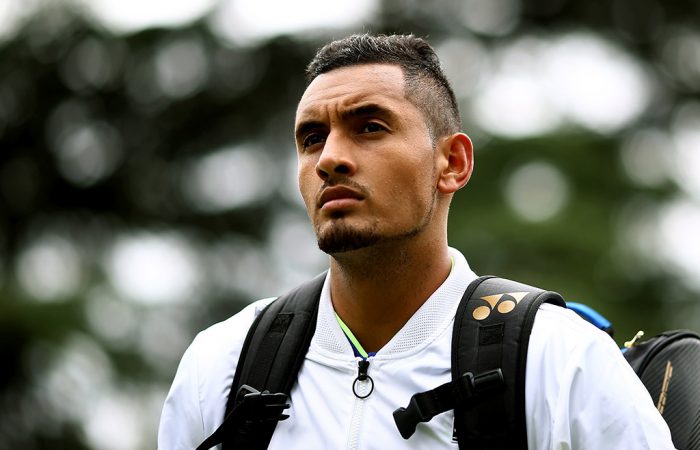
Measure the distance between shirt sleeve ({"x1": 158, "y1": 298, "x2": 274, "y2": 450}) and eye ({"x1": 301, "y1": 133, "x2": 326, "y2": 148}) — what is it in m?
0.67

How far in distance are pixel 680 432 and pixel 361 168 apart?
1511mm

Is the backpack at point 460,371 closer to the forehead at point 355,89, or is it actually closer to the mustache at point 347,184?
the mustache at point 347,184

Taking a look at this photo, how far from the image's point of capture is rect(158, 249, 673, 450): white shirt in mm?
3543

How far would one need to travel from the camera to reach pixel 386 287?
163 inches

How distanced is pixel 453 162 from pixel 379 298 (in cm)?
66

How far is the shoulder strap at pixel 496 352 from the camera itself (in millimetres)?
3543

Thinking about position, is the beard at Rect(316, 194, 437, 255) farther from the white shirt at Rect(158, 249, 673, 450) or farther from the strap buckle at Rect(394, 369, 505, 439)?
the strap buckle at Rect(394, 369, 505, 439)

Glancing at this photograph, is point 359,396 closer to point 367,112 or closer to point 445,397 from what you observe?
point 445,397

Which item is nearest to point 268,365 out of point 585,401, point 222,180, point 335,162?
point 335,162

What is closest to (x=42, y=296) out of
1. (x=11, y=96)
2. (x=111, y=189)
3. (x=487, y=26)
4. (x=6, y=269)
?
(x=6, y=269)

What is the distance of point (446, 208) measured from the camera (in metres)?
4.36

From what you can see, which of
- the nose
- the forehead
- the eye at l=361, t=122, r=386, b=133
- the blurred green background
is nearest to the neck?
the nose

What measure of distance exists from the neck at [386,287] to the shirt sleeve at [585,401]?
0.60m

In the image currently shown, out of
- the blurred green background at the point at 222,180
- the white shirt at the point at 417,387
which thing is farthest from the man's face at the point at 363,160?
the blurred green background at the point at 222,180
